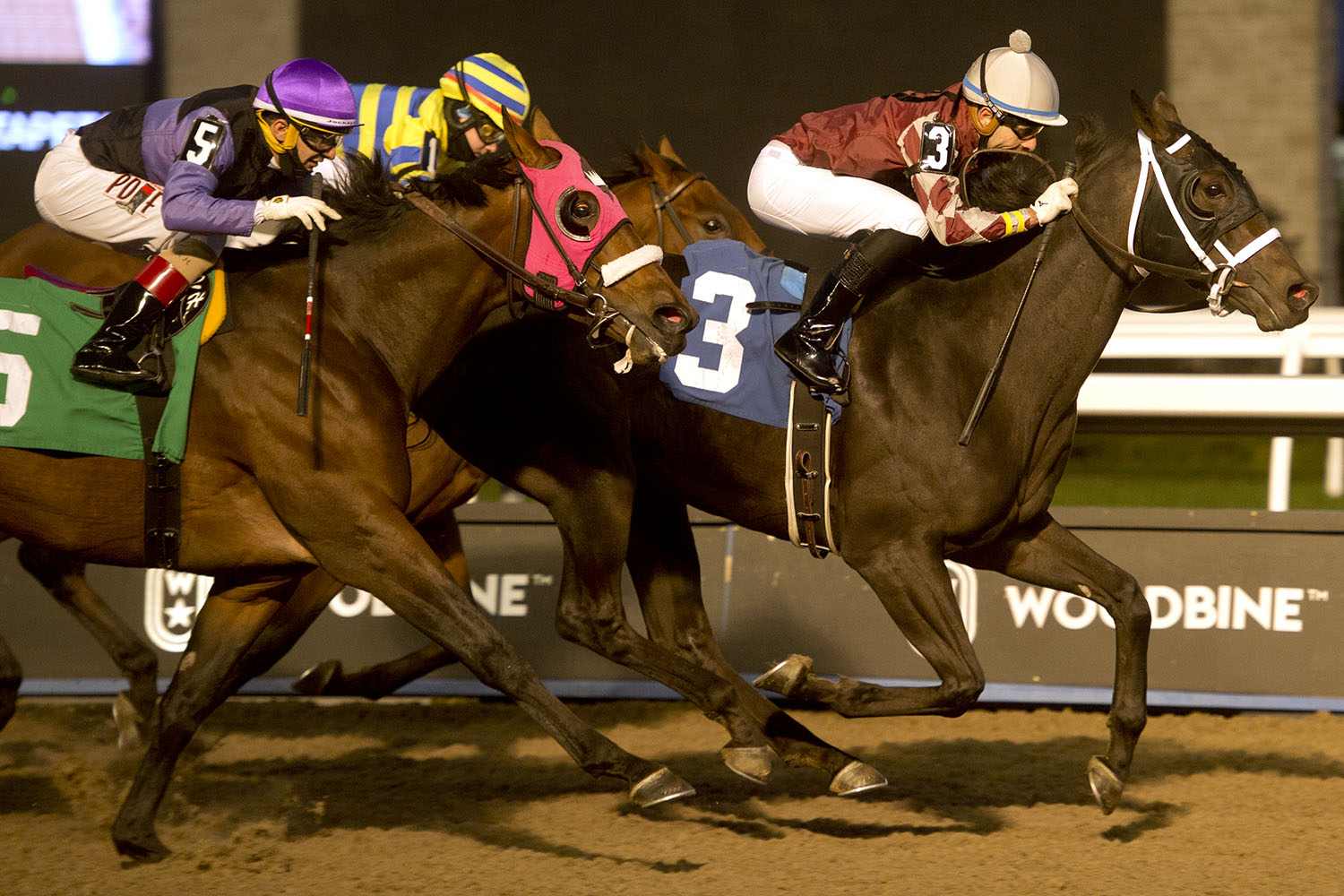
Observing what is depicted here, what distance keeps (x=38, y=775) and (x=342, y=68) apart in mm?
4013

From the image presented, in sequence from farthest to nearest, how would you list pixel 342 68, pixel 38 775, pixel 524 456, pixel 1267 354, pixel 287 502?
pixel 342 68 < pixel 1267 354 < pixel 38 775 < pixel 524 456 < pixel 287 502

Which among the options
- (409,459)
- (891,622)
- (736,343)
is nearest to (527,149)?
(736,343)

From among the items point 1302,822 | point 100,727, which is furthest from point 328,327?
point 1302,822

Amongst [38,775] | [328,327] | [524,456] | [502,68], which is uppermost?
[502,68]

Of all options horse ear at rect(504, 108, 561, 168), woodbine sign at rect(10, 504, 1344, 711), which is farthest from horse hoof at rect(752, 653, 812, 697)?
woodbine sign at rect(10, 504, 1344, 711)

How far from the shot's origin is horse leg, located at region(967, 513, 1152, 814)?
3.81 m

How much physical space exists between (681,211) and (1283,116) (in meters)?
4.38

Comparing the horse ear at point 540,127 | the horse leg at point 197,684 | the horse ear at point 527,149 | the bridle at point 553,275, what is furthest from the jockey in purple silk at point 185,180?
the horse ear at point 540,127

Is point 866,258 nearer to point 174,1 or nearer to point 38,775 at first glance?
point 38,775

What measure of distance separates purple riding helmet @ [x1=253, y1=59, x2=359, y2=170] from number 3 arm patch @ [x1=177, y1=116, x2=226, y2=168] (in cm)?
10

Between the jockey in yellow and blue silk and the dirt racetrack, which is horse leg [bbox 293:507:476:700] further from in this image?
the jockey in yellow and blue silk

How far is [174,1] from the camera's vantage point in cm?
758

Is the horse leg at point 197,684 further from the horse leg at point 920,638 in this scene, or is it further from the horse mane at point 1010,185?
the horse mane at point 1010,185

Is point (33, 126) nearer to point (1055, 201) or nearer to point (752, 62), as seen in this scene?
point (752, 62)
